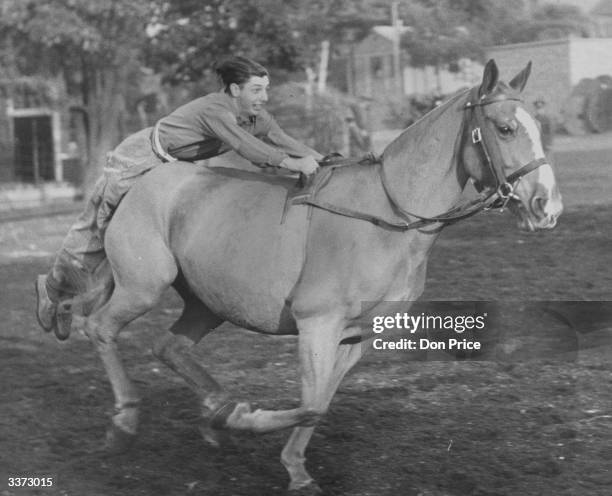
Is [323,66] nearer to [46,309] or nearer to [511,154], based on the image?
[46,309]

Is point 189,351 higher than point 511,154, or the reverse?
point 511,154

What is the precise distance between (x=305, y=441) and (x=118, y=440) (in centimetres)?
110

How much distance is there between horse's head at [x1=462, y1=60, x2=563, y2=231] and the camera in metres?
4.64

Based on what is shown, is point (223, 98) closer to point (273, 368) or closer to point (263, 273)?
point (263, 273)

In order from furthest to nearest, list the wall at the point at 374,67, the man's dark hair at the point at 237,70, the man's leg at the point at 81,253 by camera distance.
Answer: the wall at the point at 374,67, the man's leg at the point at 81,253, the man's dark hair at the point at 237,70

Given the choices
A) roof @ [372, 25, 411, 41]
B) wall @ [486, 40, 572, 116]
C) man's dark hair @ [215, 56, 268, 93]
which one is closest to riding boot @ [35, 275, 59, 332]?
man's dark hair @ [215, 56, 268, 93]

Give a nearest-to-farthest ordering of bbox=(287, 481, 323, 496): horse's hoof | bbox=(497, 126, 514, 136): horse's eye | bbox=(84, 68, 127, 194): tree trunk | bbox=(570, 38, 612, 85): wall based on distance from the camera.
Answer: bbox=(497, 126, 514, 136): horse's eye, bbox=(287, 481, 323, 496): horse's hoof, bbox=(570, 38, 612, 85): wall, bbox=(84, 68, 127, 194): tree trunk

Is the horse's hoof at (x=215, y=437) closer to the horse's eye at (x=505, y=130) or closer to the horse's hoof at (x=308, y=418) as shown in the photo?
the horse's hoof at (x=308, y=418)

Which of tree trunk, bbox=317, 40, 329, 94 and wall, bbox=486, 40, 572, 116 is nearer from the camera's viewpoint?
wall, bbox=486, 40, 572, 116

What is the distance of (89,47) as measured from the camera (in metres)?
19.1

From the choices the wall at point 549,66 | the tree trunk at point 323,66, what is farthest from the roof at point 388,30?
the wall at point 549,66

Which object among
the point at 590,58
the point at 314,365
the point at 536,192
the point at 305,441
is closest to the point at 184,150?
the point at 314,365

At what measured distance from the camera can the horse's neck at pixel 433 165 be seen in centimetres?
498

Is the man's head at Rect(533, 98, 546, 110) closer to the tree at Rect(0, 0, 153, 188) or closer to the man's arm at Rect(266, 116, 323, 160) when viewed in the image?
the man's arm at Rect(266, 116, 323, 160)
